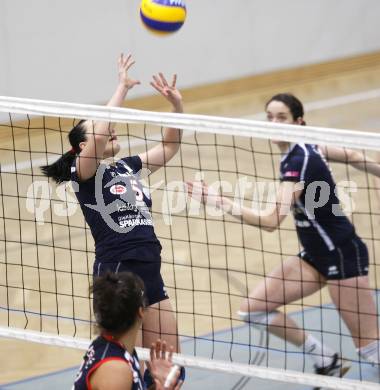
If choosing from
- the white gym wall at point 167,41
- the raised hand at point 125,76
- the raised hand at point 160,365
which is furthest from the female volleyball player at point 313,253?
the white gym wall at point 167,41

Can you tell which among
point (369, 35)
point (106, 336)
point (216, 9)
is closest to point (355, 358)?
point (106, 336)

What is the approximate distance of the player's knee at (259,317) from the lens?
223 inches

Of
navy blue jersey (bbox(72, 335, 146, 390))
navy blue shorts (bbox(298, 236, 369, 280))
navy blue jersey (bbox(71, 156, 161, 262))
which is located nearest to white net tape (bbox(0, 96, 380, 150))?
navy blue jersey (bbox(71, 156, 161, 262))

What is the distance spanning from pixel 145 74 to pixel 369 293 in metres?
6.95

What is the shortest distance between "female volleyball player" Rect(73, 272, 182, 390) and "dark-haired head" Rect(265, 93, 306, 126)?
7.14 feet

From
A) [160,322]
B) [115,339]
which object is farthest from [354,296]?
[115,339]

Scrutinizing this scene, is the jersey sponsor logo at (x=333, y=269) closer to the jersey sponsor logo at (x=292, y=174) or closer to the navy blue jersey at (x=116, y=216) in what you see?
the jersey sponsor logo at (x=292, y=174)

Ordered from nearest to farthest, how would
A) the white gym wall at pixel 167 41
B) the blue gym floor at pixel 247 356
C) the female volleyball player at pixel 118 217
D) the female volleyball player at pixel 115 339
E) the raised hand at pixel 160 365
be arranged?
the female volleyball player at pixel 115 339
the raised hand at pixel 160 365
the female volleyball player at pixel 118 217
the blue gym floor at pixel 247 356
the white gym wall at pixel 167 41

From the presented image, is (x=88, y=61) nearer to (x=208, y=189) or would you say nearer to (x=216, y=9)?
(x=216, y=9)

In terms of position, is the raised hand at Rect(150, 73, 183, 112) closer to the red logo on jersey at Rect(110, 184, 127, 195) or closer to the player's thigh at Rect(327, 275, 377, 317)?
the red logo on jersey at Rect(110, 184, 127, 195)

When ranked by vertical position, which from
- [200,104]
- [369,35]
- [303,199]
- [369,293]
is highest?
[369,35]

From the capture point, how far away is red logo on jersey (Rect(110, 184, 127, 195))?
16.3ft

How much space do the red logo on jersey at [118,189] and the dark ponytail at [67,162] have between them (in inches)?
10.3

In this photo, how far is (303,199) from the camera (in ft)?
17.9
